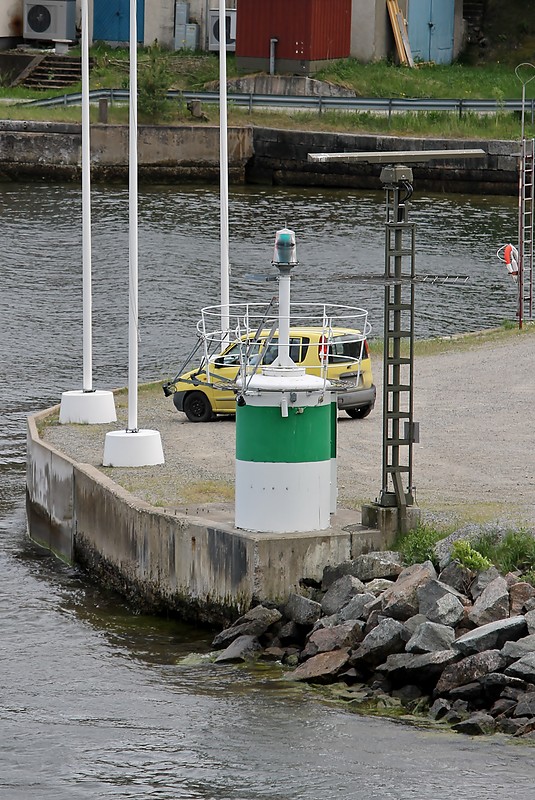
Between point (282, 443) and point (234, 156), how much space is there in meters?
44.6

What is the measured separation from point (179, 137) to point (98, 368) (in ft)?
90.8

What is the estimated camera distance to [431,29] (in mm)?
68000

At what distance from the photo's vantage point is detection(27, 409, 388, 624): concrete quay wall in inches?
644

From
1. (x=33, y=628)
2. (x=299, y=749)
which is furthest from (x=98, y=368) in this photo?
(x=299, y=749)

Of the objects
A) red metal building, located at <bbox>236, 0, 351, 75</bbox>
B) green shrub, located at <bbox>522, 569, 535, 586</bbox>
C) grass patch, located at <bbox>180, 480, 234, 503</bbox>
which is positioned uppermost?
red metal building, located at <bbox>236, 0, 351, 75</bbox>

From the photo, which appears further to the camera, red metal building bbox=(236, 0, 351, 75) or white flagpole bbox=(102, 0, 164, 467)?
red metal building bbox=(236, 0, 351, 75)

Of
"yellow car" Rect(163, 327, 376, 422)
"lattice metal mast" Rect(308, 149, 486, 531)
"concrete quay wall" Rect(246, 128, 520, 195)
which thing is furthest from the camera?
"concrete quay wall" Rect(246, 128, 520, 195)

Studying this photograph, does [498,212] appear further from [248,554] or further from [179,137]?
[248,554]

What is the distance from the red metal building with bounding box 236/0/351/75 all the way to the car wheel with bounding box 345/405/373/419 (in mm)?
39599

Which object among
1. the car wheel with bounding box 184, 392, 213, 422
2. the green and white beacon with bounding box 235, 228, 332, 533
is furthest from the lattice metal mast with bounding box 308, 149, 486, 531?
the car wheel with bounding box 184, 392, 213, 422

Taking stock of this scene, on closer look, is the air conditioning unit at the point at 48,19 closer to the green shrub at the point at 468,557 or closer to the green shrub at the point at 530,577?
the green shrub at the point at 468,557

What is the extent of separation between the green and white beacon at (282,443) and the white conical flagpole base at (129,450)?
12.6 ft

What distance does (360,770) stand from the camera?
13367mm

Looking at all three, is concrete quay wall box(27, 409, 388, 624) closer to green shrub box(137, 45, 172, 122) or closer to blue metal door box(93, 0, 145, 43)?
green shrub box(137, 45, 172, 122)
